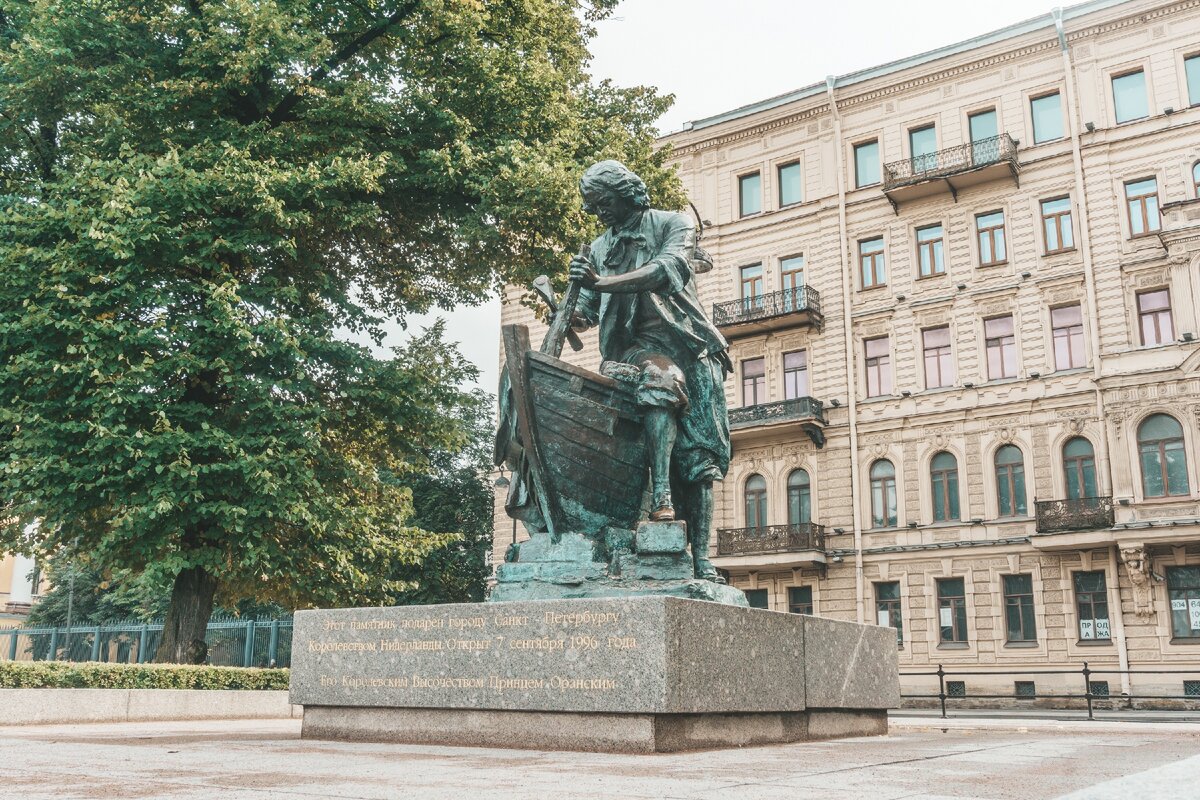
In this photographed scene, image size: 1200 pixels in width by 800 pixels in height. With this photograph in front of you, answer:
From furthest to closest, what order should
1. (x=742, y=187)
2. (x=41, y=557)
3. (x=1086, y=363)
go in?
(x=742, y=187) < (x=1086, y=363) < (x=41, y=557)

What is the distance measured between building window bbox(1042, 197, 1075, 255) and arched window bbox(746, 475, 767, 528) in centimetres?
1068

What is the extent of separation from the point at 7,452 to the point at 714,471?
1233 centimetres

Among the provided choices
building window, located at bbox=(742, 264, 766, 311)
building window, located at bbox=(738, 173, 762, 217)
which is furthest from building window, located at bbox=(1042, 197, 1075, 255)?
building window, located at bbox=(738, 173, 762, 217)

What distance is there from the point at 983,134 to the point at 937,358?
6.82 m

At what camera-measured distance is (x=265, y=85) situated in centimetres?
1705

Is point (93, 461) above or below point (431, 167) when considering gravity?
below

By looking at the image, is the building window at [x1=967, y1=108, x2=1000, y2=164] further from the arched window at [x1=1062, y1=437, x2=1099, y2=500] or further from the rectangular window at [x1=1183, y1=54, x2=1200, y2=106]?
the arched window at [x1=1062, y1=437, x2=1099, y2=500]

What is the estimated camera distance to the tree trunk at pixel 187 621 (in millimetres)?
16547

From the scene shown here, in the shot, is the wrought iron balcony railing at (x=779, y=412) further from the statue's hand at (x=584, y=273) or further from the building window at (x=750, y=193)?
the statue's hand at (x=584, y=273)

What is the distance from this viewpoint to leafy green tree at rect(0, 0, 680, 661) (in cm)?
1475

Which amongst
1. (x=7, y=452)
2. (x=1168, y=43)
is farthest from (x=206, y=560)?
(x=1168, y=43)

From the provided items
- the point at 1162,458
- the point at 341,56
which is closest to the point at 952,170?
the point at 1162,458

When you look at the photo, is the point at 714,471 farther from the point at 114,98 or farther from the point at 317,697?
the point at 114,98

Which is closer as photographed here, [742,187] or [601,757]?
[601,757]
